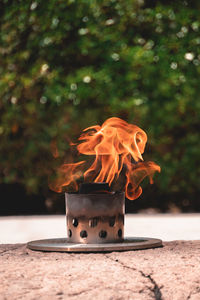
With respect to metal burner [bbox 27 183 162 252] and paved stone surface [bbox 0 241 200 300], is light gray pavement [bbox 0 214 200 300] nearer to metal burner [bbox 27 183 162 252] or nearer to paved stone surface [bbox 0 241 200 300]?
paved stone surface [bbox 0 241 200 300]

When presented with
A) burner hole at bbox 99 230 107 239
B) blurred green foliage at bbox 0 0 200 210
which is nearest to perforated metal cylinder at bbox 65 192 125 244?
burner hole at bbox 99 230 107 239

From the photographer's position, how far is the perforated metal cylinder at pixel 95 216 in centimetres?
382

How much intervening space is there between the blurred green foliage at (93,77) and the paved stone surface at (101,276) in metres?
4.22

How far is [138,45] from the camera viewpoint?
7.76 metres

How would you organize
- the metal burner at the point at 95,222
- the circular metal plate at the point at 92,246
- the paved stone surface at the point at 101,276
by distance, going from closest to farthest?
the paved stone surface at the point at 101,276 → the circular metal plate at the point at 92,246 → the metal burner at the point at 95,222

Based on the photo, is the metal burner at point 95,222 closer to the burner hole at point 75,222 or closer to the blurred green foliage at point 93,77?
the burner hole at point 75,222

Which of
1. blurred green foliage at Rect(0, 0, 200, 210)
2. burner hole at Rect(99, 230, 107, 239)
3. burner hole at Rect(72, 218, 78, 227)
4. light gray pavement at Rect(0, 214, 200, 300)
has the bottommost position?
light gray pavement at Rect(0, 214, 200, 300)

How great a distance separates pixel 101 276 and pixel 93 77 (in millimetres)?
4750

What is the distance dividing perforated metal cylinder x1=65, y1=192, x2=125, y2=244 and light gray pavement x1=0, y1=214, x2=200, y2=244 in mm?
1198

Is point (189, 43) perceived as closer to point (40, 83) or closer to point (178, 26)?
point (178, 26)

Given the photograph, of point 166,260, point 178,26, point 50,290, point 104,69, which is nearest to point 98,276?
point 50,290

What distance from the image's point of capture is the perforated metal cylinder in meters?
3.82

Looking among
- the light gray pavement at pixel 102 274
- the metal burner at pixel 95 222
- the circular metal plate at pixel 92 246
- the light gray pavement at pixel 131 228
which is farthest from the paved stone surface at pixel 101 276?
the light gray pavement at pixel 131 228

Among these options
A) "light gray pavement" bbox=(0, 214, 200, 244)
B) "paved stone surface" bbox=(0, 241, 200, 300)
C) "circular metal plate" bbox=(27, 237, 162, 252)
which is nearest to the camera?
"paved stone surface" bbox=(0, 241, 200, 300)
